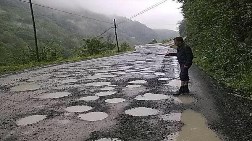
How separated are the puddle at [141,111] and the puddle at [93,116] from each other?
1.60 feet

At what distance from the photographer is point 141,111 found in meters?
5.90

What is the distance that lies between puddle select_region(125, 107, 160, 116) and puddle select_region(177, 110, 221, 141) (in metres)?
0.57

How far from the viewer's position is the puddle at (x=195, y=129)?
4.34m

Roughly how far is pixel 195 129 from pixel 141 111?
1381mm

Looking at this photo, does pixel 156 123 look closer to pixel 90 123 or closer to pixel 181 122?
pixel 181 122

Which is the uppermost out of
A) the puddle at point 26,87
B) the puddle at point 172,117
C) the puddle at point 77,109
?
the puddle at point 26,87

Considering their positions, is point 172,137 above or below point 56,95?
below

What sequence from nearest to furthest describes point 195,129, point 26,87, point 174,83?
point 195,129 < point 26,87 < point 174,83

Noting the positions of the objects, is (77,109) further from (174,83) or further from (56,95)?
(174,83)

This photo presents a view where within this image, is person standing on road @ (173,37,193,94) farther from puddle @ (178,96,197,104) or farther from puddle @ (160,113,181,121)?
puddle @ (160,113,181,121)

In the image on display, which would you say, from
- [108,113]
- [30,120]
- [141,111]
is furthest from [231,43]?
[30,120]

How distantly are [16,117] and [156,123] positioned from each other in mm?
2600

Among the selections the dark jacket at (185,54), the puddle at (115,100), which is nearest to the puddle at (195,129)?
the puddle at (115,100)

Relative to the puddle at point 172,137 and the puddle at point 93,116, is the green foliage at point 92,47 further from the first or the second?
the puddle at point 172,137
